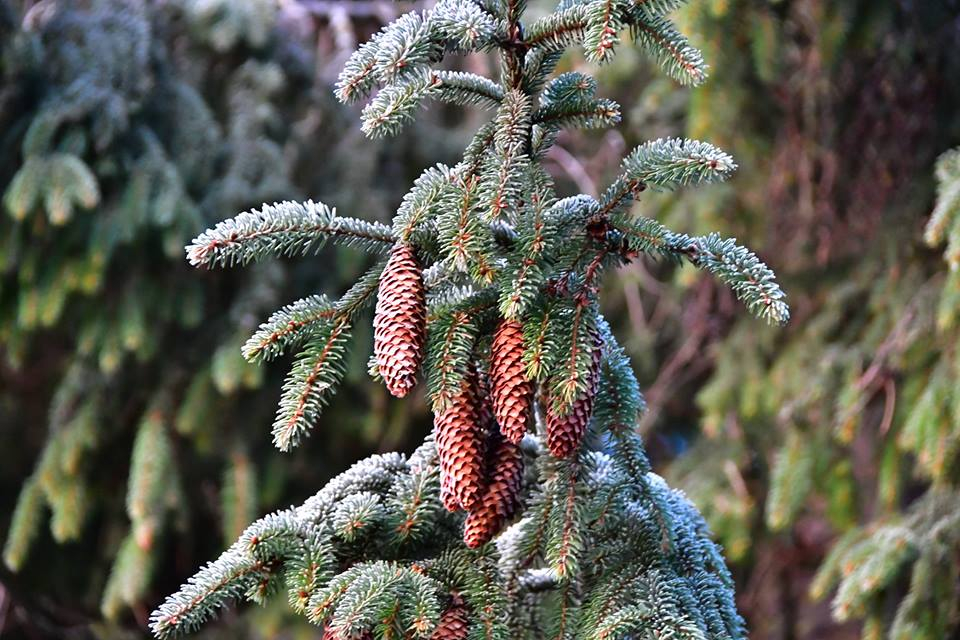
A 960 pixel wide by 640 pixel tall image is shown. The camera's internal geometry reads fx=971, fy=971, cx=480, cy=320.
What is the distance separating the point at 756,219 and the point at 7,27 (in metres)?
2.18

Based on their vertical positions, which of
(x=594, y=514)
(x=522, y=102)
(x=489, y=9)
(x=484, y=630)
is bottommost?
(x=484, y=630)

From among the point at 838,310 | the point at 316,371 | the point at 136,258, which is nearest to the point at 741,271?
the point at 316,371

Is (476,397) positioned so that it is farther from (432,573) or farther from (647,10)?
(647,10)

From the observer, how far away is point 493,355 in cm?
108

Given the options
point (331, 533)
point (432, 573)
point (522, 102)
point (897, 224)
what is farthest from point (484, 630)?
point (897, 224)

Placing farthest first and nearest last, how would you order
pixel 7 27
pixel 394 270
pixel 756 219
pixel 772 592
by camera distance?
pixel 772 592 → pixel 756 219 → pixel 7 27 → pixel 394 270

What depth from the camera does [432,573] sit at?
116 cm

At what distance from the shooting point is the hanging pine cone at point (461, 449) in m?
1.07

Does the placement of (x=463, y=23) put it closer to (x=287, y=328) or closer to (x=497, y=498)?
(x=287, y=328)

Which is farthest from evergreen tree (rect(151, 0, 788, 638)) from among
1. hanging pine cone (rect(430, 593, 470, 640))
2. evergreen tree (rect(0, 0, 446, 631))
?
evergreen tree (rect(0, 0, 446, 631))

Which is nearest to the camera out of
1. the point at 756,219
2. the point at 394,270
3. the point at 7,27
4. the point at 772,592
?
the point at 394,270

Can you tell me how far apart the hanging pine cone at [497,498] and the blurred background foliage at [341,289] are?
1.26 meters

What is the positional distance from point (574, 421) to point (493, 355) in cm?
12

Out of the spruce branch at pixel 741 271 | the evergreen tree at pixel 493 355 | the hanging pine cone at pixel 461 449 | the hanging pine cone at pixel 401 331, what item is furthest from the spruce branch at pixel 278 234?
the spruce branch at pixel 741 271
